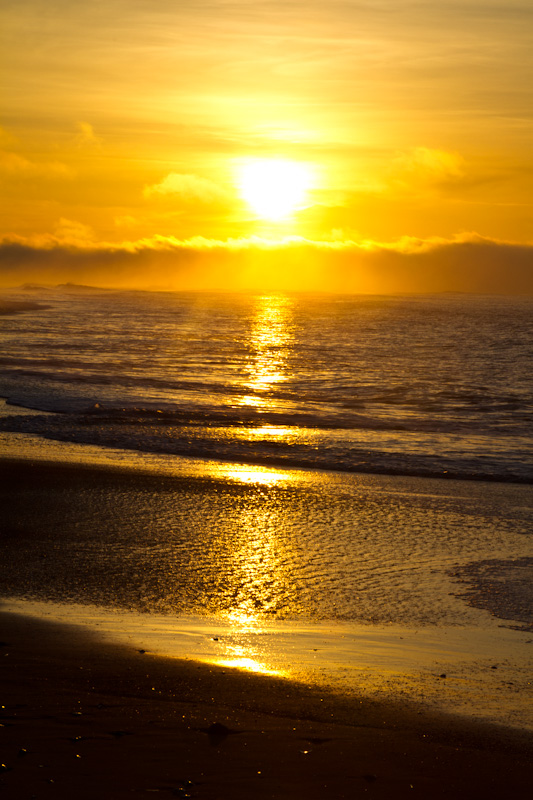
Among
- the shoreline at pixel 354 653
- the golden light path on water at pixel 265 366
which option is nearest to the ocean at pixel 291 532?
the shoreline at pixel 354 653

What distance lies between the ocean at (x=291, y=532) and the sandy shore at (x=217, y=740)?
38cm

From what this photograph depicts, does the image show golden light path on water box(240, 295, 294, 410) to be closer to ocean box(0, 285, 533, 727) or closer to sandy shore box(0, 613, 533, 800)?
ocean box(0, 285, 533, 727)

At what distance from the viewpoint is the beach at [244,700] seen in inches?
152

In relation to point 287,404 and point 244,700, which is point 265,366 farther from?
point 244,700

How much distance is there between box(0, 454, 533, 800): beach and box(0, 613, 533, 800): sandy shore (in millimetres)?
11

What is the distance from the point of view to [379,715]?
460 centimetres

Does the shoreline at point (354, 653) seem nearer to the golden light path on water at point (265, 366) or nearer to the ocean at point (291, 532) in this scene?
the ocean at point (291, 532)

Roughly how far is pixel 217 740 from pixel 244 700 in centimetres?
52

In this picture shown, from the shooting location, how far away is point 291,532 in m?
9.15

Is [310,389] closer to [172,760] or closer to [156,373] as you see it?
[156,373]

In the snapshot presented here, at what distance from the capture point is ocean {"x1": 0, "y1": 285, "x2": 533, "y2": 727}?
5.75 meters

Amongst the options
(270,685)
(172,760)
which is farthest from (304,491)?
(172,760)

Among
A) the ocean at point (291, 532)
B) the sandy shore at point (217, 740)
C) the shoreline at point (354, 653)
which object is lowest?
the ocean at point (291, 532)

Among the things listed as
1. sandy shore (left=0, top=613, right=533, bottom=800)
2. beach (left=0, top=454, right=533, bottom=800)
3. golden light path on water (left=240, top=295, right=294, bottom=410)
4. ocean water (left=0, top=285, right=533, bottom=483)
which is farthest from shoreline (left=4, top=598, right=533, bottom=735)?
golden light path on water (left=240, top=295, right=294, bottom=410)
